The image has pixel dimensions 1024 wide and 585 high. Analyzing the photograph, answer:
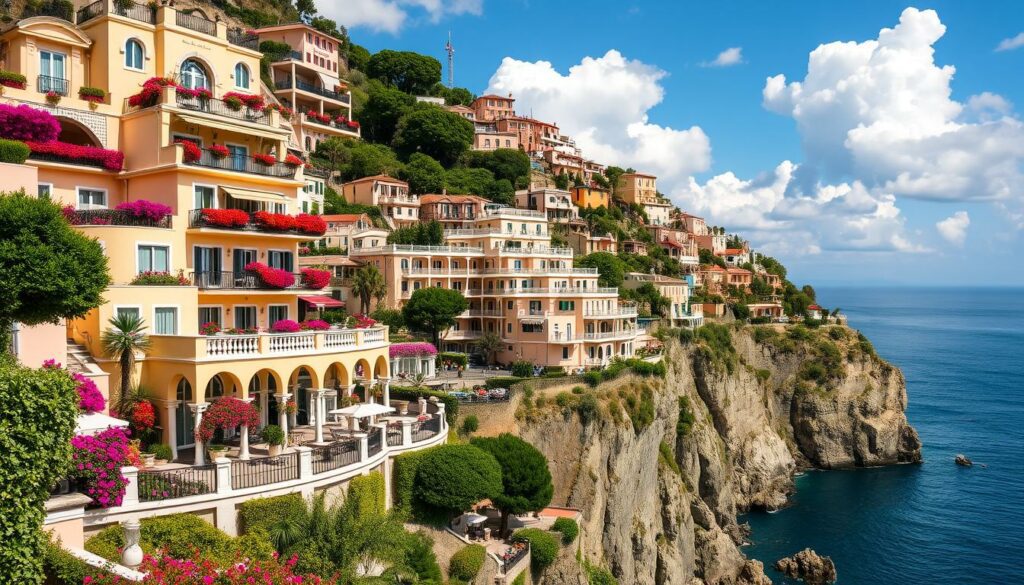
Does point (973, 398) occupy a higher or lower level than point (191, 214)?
lower

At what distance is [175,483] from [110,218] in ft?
42.5

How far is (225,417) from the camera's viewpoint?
27656 millimetres

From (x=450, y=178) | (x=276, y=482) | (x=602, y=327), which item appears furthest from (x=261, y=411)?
(x=450, y=178)

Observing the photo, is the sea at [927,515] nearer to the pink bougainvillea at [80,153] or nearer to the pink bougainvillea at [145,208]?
the pink bougainvillea at [145,208]

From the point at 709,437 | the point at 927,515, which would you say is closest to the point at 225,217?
the point at 709,437

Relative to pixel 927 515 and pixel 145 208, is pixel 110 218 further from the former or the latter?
pixel 927 515

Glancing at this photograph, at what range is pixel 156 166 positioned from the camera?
32875 millimetres

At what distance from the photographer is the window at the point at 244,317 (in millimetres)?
35250

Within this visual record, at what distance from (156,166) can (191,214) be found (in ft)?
7.93

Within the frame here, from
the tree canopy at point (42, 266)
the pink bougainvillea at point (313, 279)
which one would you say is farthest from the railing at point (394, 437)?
the tree canopy at point (42, 266)

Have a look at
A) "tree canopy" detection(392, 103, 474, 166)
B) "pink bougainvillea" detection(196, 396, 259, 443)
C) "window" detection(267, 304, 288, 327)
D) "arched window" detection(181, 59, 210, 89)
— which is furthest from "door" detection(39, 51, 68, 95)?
"tree canopy" detection(392, 103, 474, 166)

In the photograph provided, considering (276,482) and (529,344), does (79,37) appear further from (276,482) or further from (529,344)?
(529,344)

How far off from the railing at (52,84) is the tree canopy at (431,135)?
8055cm

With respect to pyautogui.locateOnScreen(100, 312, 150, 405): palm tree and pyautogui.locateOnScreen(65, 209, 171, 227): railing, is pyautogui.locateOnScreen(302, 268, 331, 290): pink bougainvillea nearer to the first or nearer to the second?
pyautogui.locateOnScreen(65, 209, 171, 227): railing
